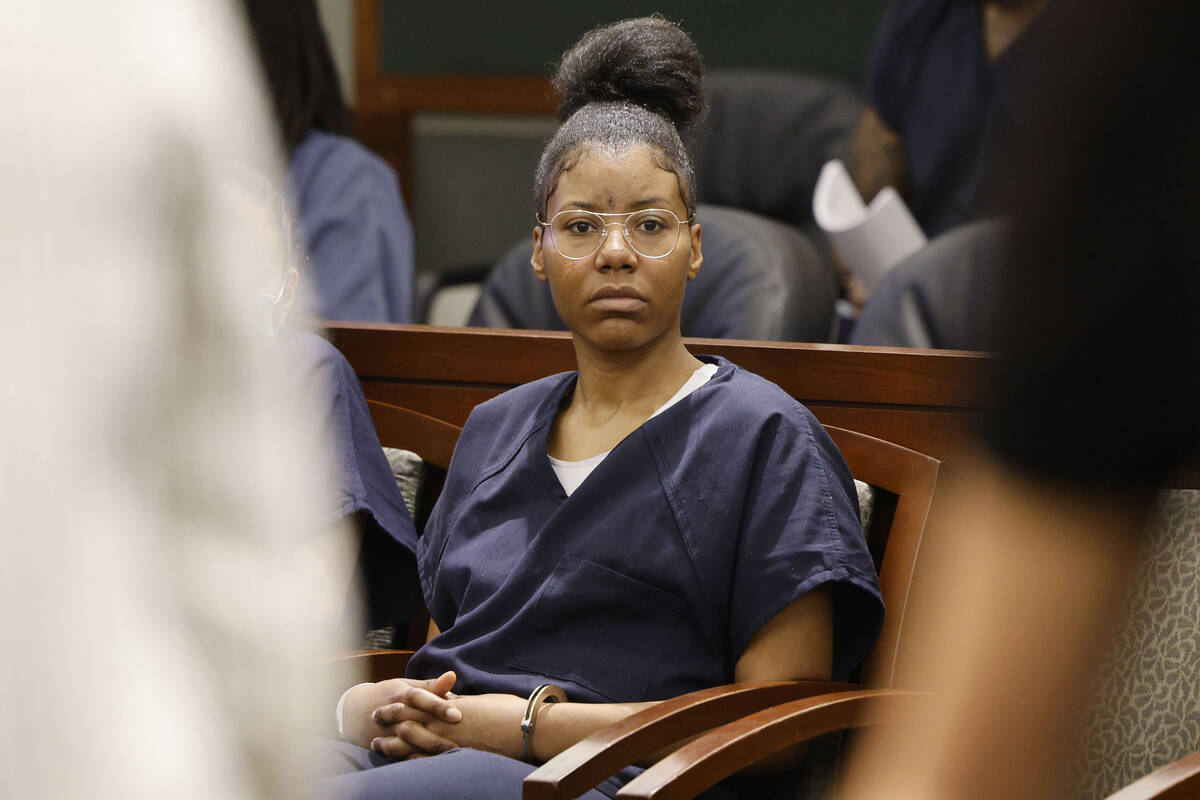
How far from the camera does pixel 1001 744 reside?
0.48 metres

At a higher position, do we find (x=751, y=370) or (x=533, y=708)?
(x=751, y=370)

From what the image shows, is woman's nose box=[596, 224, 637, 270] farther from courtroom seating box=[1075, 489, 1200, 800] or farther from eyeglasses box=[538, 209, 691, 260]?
courtroom seating box=[1075, 489, 1200, 800]

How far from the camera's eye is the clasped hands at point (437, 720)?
1.51 metres

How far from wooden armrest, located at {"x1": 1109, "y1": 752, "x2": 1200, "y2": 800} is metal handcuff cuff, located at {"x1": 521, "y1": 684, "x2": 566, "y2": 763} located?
534mm

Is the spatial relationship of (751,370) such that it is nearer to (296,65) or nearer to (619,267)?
(619,267)

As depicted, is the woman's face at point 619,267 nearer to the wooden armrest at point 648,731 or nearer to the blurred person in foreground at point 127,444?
the wooden armrest at point 648,731

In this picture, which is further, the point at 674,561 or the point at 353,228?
the point at 353,228

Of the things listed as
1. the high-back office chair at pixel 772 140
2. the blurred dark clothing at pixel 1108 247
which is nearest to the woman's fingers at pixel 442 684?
the blurred dark clothing at pixel 1108 247

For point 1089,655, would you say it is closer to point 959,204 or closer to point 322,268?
point 322,268

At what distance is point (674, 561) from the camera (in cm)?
154

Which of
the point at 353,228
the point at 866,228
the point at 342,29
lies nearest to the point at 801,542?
the point at 866,228

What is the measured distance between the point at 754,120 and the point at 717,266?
66.6 inches

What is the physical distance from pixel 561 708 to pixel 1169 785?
1.83 feet

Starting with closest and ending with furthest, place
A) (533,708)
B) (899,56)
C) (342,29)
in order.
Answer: (533,708), (899,56), (342,29)
